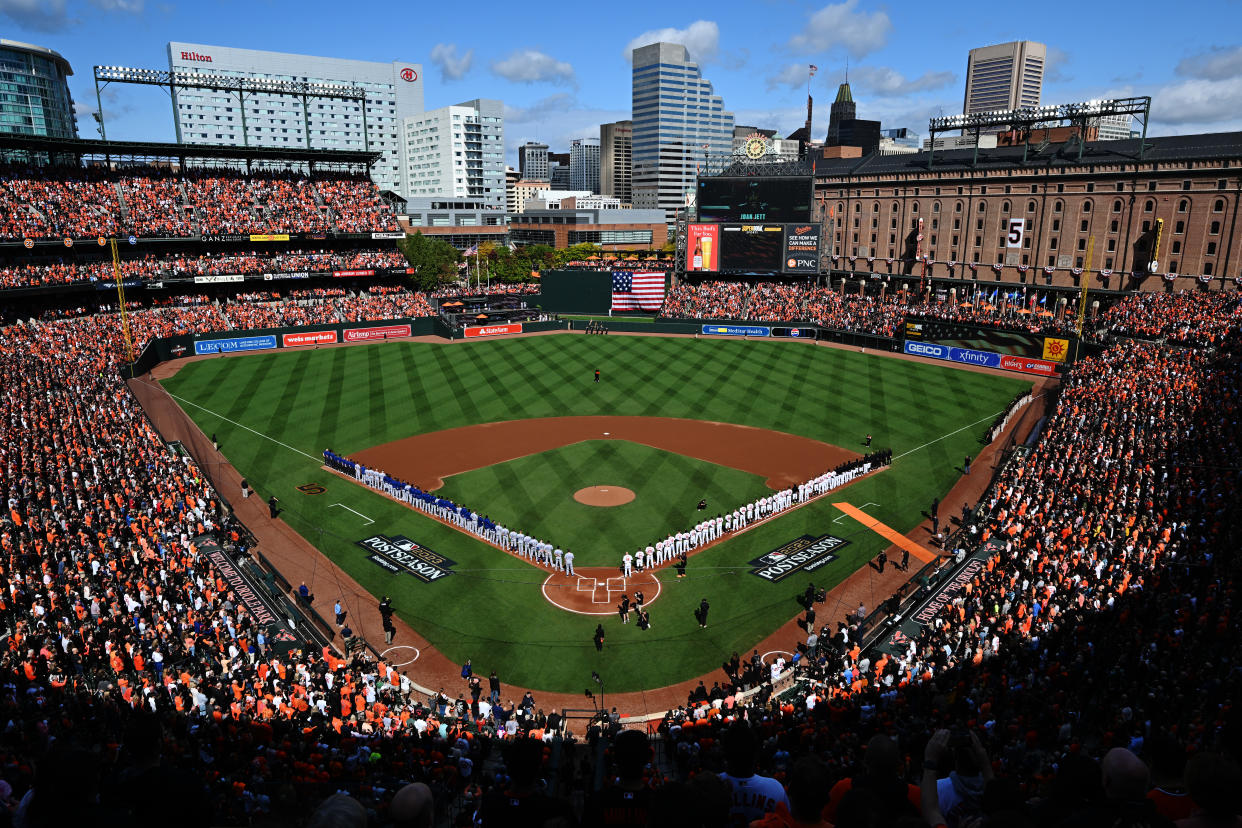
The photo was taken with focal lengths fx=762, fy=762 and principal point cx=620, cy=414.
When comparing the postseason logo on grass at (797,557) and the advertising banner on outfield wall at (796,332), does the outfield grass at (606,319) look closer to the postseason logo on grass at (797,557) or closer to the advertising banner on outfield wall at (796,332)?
the advertising banner on outfield wall at (796,332)

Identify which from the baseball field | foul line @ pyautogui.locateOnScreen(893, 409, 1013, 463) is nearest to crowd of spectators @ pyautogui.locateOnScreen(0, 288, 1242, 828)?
the baseball field

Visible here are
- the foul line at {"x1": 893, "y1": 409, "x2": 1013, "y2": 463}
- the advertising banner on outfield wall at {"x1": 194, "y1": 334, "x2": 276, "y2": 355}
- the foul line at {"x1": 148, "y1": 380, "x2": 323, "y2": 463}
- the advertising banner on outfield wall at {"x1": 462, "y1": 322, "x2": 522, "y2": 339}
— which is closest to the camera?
the foul line at {"x1": 148, "y1": 380, "x2": 323, "y2": 463}

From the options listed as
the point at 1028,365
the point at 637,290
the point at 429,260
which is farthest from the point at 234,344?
the point at 1028,365

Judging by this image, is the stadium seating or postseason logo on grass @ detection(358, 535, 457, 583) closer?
the stadium seating

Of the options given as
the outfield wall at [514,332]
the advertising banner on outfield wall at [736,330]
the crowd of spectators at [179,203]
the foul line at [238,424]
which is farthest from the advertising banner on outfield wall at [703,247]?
the foul line at [238,424]

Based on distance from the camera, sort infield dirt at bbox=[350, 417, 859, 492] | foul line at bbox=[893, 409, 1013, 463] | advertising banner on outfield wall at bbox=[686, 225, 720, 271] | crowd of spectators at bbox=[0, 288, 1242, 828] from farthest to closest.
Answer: advertising banner on outfield wall at bbox=[686, 225, 720, 271] → foul line at bbox=[893, 409, 1013, 463] → infield dirt at bbox=[350, 417, 859, 492] → crowd of spectators at bbox=[0, 288, 1242, 828]

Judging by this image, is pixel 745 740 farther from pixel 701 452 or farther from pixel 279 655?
pixel 701 452

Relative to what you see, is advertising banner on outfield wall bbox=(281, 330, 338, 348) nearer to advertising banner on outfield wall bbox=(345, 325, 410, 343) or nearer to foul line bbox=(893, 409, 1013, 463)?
advertising banner on outfield wall bbox=(345, 325, 410, 343)

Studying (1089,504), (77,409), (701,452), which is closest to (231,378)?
(77,409)
